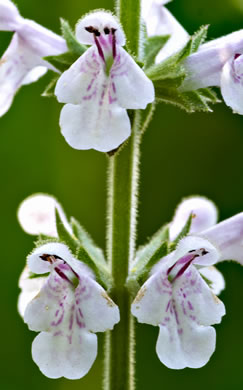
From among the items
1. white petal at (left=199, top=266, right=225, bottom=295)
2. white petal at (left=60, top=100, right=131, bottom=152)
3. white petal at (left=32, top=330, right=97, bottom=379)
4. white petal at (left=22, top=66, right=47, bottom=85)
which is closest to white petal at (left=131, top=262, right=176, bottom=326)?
white petal at (left=32, top=330, right=97, bottom=379)

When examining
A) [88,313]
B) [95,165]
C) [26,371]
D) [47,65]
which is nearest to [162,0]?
[47,65]

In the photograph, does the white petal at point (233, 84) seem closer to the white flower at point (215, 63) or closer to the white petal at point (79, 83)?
the white flower at point (215, 63)

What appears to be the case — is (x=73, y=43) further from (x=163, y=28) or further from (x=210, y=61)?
(x=163, y=28)

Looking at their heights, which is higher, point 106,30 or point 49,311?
point 106,30

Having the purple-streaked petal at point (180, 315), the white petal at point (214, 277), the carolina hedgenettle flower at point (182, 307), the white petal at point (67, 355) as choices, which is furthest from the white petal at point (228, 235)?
the white petal at point (67, 355)

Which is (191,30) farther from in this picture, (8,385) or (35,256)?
(35,256)

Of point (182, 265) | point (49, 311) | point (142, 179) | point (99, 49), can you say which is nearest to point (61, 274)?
point (49, 311)
